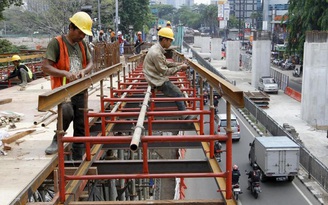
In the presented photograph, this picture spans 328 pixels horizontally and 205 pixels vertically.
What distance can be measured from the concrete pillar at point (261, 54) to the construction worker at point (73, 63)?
3675cm

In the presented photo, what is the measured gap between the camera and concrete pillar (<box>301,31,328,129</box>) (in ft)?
85.8

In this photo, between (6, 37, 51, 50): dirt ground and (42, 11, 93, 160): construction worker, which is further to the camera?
(6, 37, 51, 50): dirt ground

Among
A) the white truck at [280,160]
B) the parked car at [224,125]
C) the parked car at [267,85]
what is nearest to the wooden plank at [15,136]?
the white truck at [280,160]

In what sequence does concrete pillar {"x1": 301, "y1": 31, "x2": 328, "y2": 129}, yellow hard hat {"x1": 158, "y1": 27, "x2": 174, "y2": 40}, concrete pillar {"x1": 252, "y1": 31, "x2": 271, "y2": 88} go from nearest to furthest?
yellow hard hat {"x1": 158, "y1": 27, "x2": 174, "y2": 40} < concrete pillar {"x1": 301, "y1": 31, "x2": 328, "y2": 129} < concrete pillar {"x1": 252, "y1": 31, "x2": 271, "y2": 88}

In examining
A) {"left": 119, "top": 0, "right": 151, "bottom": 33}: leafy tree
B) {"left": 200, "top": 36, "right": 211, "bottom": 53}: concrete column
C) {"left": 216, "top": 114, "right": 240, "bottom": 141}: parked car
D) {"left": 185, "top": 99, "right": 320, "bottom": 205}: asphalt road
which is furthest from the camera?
{"left": 200, "top": 36, "right": 211, "bottom": 53}: concrete column

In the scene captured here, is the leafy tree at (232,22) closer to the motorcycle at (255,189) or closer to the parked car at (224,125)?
the parked car at (224,125)

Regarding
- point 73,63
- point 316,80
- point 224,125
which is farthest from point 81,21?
point 316,80

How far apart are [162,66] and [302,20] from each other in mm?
37888

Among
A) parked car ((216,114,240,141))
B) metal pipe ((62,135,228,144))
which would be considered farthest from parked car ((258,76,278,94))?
metal pipe ((62,135,228,144))

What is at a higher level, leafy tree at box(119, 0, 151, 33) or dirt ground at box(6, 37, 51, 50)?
leafy tree at box(119, 0, 151, 33)

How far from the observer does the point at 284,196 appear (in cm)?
1535

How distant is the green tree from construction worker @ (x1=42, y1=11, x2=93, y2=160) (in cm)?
3593

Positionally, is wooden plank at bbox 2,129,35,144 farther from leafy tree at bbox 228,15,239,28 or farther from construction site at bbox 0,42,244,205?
leafy tree at bbox 228,15,239,28

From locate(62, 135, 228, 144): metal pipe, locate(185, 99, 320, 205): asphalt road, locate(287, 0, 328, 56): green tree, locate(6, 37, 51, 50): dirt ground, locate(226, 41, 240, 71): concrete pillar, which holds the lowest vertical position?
locate(185, 99, 320, 205): asphalt road
